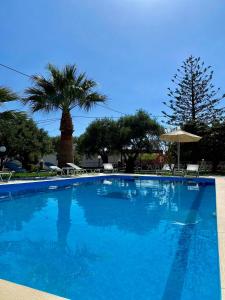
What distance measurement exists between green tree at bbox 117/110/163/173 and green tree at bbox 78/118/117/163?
1.91 feet

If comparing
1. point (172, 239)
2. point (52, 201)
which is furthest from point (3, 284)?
point (52, 201)

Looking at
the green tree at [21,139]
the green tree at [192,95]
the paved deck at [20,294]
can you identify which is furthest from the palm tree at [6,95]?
the green tree at [192,95]

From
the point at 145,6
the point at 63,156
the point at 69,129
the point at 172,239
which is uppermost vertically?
the point at 145,6

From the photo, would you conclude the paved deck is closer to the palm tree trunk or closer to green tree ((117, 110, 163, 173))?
the palm tree trunk

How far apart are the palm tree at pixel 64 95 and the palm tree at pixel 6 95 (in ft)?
8.83

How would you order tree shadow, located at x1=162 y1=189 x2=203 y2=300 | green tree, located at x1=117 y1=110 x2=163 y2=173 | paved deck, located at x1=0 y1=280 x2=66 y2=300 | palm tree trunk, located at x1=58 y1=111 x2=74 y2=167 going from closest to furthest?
paved deck, located at x1=0 y1=280 x2=66 y2=300 → tree shadow, located at x1=162 y1=189 x2=203 y2=300 → palm tree trunk, located at x1=58 y1=111 x2=74 y2=167 → green tree, located at x1=117 y1=110 x2=163 y2=173

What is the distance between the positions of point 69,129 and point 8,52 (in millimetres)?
4437

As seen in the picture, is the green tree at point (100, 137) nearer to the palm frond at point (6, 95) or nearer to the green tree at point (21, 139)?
the green tree at point (21, 139)

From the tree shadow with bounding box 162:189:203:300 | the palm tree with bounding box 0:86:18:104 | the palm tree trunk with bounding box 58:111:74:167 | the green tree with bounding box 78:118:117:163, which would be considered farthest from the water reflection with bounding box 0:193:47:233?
the green tree with bounding box 78:118:117:163

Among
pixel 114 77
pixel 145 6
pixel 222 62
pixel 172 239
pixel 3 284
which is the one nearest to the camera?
pixel 3 284

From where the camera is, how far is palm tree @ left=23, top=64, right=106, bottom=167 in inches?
586

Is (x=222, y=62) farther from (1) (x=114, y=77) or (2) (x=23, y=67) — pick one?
(2) (x=23, y=67)

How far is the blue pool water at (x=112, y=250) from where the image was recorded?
3.33 meters

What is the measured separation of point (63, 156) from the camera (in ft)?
52.3
